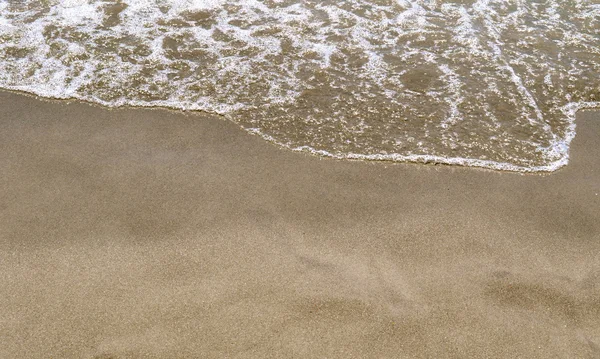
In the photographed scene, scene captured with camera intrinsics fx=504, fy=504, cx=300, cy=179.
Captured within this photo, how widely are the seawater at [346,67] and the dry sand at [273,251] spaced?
300 mm

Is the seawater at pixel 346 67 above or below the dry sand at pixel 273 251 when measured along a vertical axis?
above

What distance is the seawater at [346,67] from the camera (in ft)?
13.3

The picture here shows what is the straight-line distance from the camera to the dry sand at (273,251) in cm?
259

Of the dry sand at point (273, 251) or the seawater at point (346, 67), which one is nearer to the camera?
the dry sand at point (273, 251)

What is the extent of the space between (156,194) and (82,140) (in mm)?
933

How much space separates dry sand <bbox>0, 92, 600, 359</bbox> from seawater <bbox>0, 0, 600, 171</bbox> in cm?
30

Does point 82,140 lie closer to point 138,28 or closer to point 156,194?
point 156,194

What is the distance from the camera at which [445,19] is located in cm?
A: 572

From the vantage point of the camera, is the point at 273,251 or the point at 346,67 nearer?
the point at 273,251

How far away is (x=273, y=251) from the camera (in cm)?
303

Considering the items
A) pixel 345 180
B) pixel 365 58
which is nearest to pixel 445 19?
pixel 365 58

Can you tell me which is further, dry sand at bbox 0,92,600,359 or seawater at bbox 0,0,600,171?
seawater at bbox 0,0,600,171

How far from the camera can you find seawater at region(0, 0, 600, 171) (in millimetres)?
4043

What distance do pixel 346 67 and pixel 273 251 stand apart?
2453 millimetres
